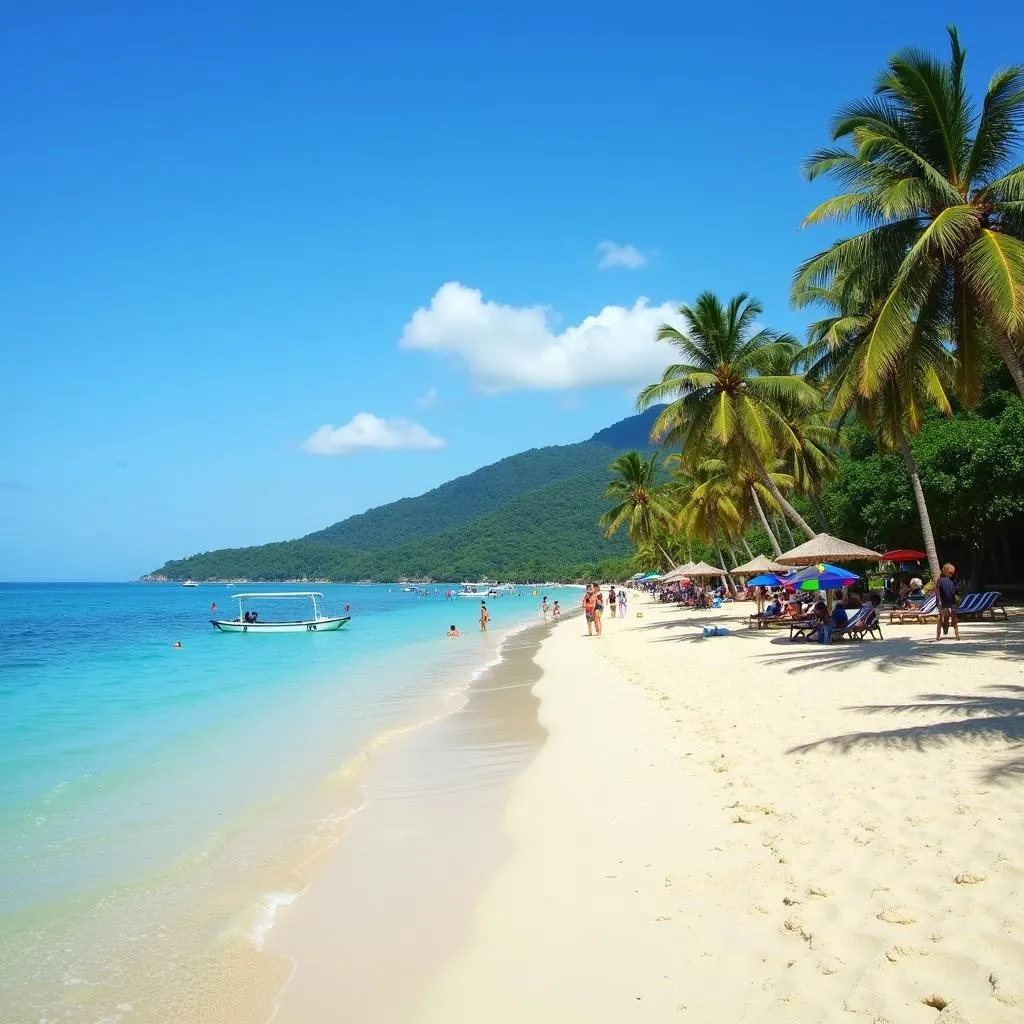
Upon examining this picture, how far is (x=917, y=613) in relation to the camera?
18.1 m

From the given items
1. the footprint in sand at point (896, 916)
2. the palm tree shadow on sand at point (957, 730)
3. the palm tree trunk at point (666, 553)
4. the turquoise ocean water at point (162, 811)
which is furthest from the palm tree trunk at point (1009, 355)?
the palm tree trunk at point (666, 553)

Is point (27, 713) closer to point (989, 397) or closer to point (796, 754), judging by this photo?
point (796, 754)

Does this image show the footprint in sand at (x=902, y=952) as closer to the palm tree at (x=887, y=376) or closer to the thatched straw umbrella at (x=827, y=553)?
the palm tree at (x=887, y=376)

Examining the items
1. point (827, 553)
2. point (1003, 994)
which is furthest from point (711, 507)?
point (1003, 994)

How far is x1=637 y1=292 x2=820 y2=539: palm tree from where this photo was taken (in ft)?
65.5

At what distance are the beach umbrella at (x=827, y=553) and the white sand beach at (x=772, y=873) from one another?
323 inches

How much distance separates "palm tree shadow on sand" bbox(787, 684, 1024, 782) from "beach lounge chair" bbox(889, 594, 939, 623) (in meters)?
9.79

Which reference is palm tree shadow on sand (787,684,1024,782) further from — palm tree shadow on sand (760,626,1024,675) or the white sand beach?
palm tree shadow on sand (760,626,1024,675)

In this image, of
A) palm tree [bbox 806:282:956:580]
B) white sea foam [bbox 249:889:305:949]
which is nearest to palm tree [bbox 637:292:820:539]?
palm tree [bbox 806:282:956:580]

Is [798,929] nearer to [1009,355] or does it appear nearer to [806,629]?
[1009,355]

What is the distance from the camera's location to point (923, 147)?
39.1ft

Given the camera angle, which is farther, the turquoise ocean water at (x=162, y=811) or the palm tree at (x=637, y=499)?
the palm tree at (x=637, y=499)

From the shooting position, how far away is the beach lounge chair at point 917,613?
1714cm

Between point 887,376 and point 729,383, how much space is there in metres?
5.96
